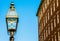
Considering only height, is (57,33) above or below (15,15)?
below

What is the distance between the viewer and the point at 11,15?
42.7 ft

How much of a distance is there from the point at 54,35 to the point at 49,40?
6.67 metres

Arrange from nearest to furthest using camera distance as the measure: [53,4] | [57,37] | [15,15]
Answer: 1. [15,15]
2. [57,37]
3. [53,4]

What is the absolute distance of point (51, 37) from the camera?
60.2m

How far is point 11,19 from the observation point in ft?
42.6

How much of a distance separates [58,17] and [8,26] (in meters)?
41.1

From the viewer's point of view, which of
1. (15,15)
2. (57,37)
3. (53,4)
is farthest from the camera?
(53,4)

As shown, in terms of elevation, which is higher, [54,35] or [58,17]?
[58,17]

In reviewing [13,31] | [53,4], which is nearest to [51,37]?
[53,4]

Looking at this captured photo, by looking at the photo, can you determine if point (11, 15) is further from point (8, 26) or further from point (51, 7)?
point (51, 7)

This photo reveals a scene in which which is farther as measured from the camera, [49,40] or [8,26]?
[49,40]

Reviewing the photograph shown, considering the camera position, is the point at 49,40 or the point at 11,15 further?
the point at 49,40

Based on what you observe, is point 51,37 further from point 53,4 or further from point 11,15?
point 11,15

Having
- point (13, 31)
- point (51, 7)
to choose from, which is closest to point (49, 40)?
point (51, 7)
